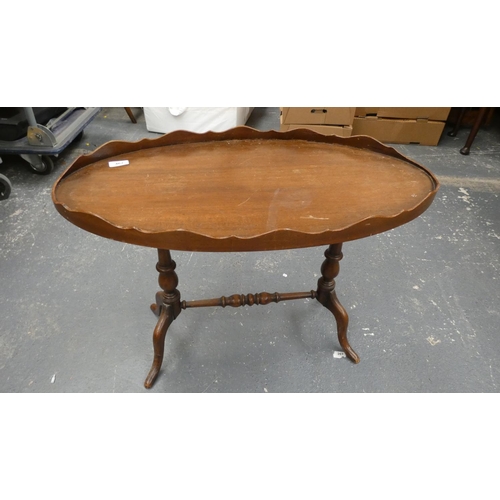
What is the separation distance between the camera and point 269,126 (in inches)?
141

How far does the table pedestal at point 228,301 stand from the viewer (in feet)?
4.60

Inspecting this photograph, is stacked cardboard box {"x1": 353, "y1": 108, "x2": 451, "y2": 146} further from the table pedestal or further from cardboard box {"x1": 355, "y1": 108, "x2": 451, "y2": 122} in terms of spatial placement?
the table pedestal

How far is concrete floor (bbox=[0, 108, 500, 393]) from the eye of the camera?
1479 millimetres

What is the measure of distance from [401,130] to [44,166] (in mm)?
2838

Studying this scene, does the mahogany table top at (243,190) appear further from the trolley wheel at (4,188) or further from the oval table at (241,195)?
the trolley wheel at (4,188)

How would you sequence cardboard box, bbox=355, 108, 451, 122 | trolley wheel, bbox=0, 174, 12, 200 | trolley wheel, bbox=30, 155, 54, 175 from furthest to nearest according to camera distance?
cardboard box, bbox=355, 108, 451, 122 < trolley wheel, bbox=30, 155, 54, 175 < trolley wheel, bbox=0, 174, 12, 200

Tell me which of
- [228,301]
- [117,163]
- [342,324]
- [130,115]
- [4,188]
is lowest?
[130,115]

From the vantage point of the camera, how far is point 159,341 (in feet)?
4.66

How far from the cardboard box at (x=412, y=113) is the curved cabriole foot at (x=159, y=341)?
8.34 feet

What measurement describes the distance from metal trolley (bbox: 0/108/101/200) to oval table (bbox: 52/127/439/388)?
1.55m

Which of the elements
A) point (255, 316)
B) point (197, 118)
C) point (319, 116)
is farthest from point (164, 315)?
point (319, 116)

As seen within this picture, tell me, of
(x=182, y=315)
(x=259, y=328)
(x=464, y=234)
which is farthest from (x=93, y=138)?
(x=464, y=234)

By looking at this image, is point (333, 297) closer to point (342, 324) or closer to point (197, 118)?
point (342, 324)

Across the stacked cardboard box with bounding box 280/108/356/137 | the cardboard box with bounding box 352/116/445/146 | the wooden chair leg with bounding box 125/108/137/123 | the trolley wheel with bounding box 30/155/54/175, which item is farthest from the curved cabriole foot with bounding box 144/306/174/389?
the wooden chair leg with bounding box 125/108/137/123
